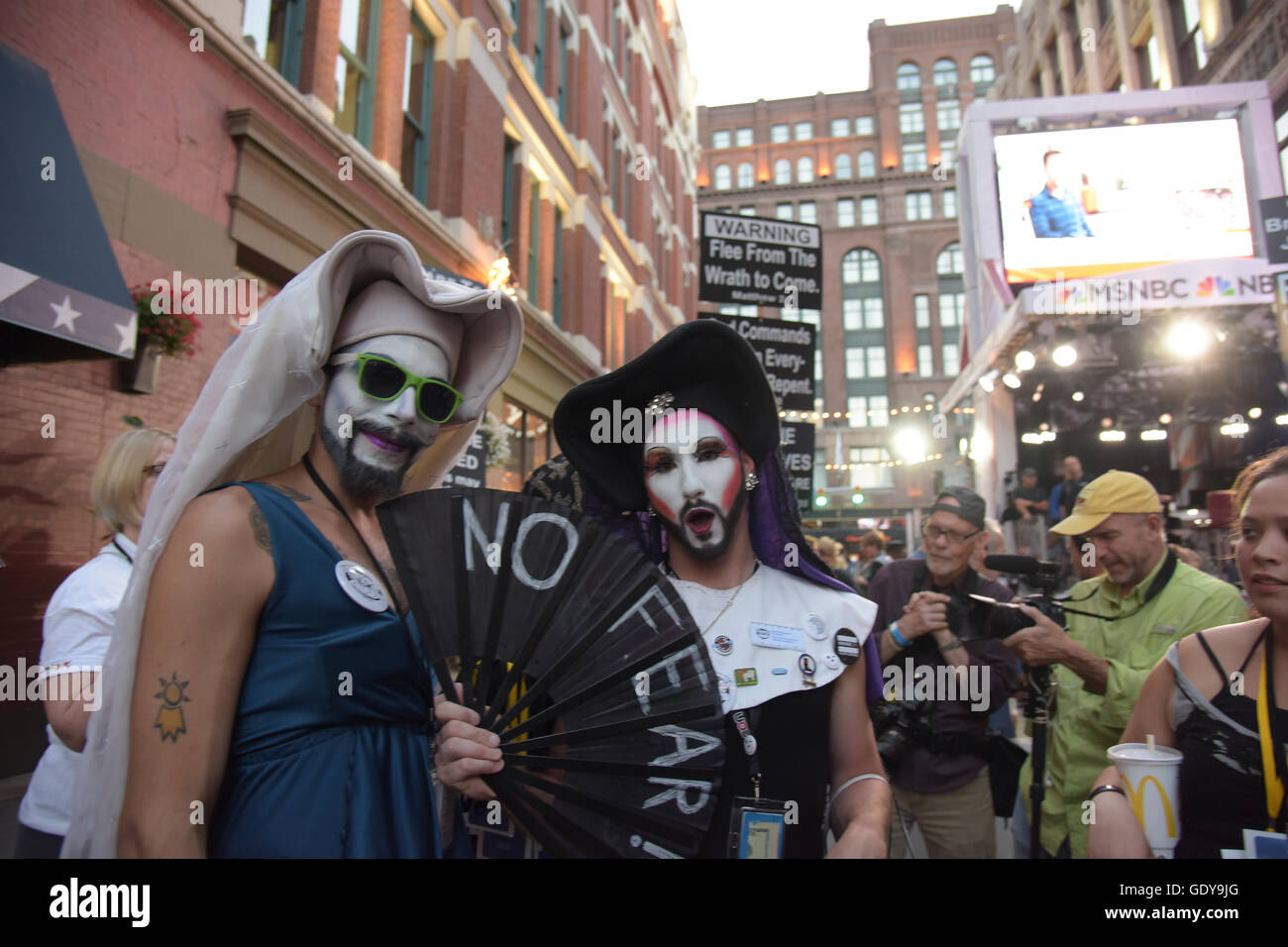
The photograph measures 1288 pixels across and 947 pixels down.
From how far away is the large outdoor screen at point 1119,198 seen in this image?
455 inches

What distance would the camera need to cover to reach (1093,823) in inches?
66.9

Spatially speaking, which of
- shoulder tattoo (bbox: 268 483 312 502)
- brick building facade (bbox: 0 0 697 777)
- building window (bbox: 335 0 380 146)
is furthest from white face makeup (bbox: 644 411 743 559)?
building window (bbox: 335 0 380 146)

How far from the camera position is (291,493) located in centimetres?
158

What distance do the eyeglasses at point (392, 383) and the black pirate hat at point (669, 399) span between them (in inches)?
14.3

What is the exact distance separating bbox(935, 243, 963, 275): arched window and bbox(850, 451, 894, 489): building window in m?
11.7

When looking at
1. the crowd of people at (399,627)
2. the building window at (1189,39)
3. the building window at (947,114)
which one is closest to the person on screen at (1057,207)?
the building window at (1189,39)

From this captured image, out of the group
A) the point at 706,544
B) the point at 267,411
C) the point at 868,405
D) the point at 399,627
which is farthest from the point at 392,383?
the point at 868,405

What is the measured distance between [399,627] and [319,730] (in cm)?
24

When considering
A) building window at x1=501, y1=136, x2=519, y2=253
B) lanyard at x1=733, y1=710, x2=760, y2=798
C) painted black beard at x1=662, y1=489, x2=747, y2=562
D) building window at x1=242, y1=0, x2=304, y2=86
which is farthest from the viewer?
building window at x1=501, y1=136, x2=519, y2=253

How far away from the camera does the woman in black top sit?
65.8 inches

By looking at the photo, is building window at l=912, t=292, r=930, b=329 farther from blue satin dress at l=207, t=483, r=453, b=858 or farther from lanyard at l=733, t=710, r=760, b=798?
blue satin dress at l=207, t=483, r=453, b=858

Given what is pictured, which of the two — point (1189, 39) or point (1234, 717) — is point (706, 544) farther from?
point (1189, 39)

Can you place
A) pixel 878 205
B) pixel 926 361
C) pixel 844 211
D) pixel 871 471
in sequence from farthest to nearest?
1. pixel 844 211
2. pixel 878 205
3. pixel 926 361
4. pixel 871 471
